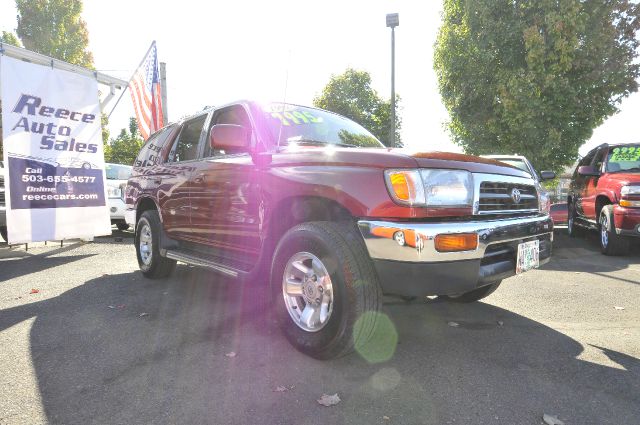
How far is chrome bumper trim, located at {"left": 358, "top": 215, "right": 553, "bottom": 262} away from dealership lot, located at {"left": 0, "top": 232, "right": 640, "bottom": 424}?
728 millimetres

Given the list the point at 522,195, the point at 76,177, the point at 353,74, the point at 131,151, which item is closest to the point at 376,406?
the point at 522,195

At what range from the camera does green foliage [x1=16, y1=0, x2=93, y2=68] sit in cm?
2536

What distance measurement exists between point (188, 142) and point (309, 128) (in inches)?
68.1

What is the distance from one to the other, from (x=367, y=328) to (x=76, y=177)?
660 cm

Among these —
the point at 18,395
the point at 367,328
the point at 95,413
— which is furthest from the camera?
the point at 367,328

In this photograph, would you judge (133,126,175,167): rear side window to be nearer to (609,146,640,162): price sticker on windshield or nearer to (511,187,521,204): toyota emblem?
(511,187,521,204): toyota emblem

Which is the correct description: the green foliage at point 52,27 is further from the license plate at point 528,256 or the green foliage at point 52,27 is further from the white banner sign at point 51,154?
the license plate at point 528,256

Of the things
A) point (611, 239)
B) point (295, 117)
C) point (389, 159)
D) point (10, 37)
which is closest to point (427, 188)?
point (389, 159)

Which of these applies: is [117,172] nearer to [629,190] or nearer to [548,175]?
[548,175]

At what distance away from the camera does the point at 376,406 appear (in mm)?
2092

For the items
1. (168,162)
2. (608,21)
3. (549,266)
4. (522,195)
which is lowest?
(549,266)

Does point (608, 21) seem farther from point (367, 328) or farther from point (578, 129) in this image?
point (367, 328)

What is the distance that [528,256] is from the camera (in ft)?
9.19

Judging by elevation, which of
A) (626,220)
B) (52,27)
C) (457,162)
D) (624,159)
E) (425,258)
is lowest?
(626,220)
